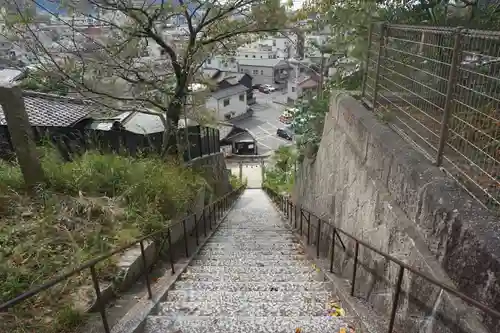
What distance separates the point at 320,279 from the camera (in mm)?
4070

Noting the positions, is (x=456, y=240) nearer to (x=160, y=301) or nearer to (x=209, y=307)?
(x=209, y=307)

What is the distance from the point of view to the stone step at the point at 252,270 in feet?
14.5

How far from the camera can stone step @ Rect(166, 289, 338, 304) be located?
11.2 ft

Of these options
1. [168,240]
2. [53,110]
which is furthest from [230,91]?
[168,240]

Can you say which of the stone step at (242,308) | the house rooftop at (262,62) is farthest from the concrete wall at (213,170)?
the house rooftop at (262,62)

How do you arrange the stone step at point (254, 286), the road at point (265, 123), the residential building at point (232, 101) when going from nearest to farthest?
the stone step at point (254, 286), the road at point (265, 123), the residential building at point (232, 101)

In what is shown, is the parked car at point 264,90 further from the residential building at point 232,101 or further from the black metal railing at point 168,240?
the black metal railing at point 168,240

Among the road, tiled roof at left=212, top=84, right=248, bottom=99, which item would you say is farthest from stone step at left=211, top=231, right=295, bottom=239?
tiled roof at left=212, top=84, right=248, bottom=99

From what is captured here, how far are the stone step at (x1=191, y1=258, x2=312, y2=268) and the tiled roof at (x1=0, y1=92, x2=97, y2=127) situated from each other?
577 cm

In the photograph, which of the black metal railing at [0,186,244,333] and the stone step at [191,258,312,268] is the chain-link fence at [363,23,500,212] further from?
the black metal railing at [0,186,244,333]

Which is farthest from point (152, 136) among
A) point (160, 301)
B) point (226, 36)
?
point (160, 301)

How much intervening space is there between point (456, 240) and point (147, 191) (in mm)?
4152

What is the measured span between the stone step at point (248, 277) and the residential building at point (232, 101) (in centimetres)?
2890

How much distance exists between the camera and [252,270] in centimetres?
448
